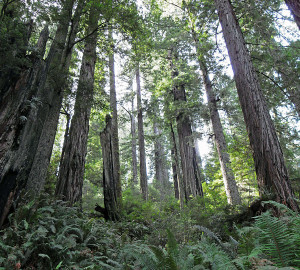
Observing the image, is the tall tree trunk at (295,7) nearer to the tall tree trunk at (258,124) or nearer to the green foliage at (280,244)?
the tall tree trunk at (258,124)

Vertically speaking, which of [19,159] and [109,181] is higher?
[109,181]

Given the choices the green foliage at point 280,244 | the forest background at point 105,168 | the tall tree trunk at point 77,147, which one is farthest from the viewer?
the tall tree trunk at point 77,147

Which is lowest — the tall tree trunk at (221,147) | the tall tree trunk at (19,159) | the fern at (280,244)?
the fern at (280,244)

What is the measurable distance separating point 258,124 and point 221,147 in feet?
17.9

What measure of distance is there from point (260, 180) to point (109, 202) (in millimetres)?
5039

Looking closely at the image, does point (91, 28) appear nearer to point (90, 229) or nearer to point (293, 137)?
point (90, 229)

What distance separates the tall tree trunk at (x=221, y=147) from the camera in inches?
371

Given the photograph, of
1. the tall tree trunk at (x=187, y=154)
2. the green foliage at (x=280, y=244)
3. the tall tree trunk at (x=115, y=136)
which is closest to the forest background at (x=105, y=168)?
the green foliage at (x=280, y=244)

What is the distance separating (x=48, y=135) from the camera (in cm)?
623

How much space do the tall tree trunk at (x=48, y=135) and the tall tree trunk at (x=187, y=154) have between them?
738cm

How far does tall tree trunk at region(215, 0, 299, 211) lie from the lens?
4.52m

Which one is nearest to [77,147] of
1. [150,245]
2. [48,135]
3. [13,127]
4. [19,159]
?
[48,135]

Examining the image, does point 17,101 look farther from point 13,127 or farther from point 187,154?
point 187,154

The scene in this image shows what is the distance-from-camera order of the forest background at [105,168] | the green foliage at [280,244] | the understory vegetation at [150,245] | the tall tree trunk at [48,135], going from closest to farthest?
the green foliage at [280,244]
the understory vegetation at [150,245]
the forest background at [105,168]
the tall tree trunk at [48,135]
